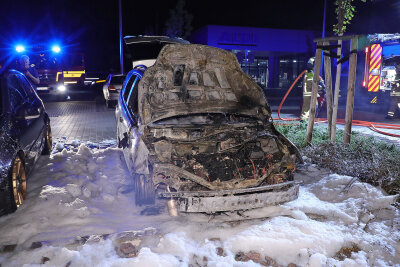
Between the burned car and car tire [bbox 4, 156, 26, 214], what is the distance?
1324 mm

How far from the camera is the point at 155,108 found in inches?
172

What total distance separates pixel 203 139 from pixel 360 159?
3.09m

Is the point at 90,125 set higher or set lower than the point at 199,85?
lower

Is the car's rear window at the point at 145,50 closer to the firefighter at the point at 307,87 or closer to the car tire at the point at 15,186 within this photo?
the firefighter at the point at 307,87

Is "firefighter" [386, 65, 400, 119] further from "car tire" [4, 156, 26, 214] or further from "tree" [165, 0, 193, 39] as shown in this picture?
"tree" [165, 0, 193, 39]

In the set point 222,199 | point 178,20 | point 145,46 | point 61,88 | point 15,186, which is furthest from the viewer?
point 178,20

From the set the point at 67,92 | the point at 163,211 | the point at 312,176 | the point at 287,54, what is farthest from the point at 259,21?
the point at 163,211

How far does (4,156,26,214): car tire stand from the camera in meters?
3.57

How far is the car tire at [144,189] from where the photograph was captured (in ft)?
12.6

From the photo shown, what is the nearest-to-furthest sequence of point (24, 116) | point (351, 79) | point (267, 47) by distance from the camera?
point (24, 116) → point (351, 79) → point (267, 47)

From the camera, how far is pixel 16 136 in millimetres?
3965

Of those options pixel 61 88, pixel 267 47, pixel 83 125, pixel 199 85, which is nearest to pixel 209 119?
pixel 199 85

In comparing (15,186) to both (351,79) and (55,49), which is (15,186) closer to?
(351,79)

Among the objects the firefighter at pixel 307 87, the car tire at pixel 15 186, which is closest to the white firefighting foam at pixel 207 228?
the car tire at pixel 15 186
